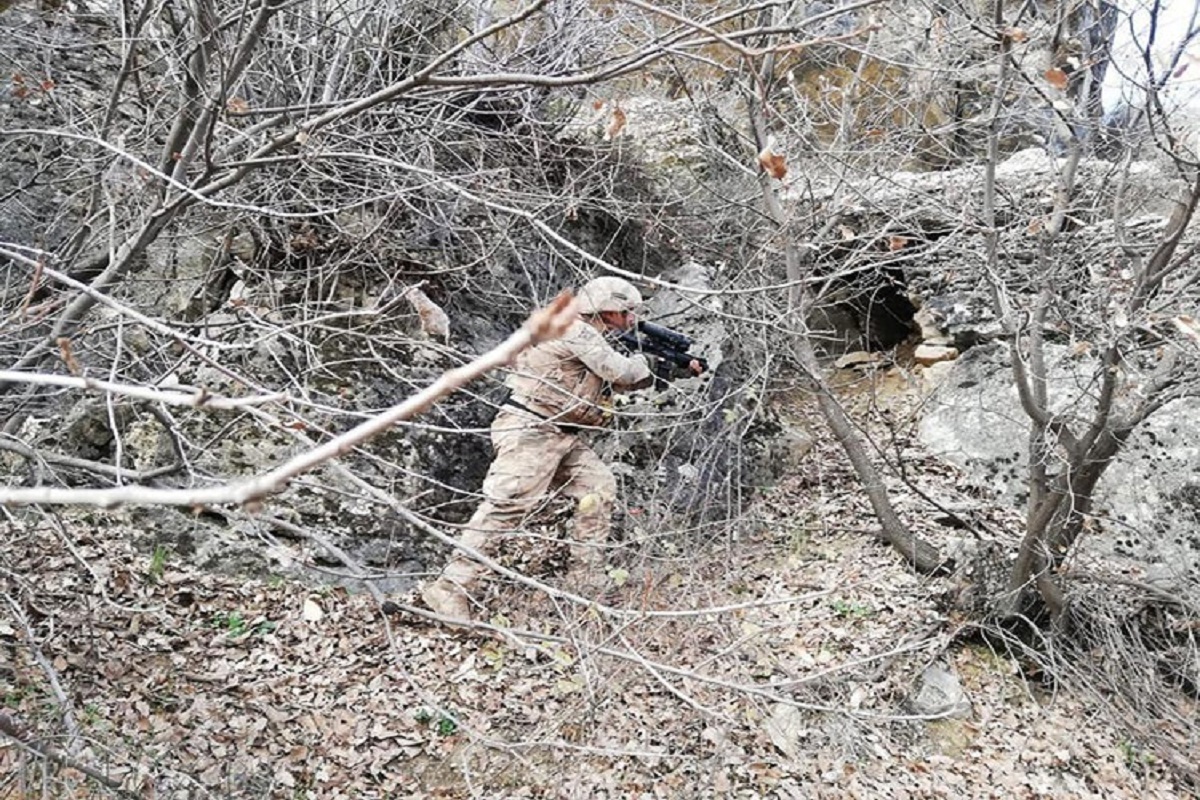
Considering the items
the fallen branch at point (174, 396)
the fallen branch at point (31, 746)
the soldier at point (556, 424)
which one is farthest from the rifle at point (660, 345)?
the fallen branch at point (174, 396)

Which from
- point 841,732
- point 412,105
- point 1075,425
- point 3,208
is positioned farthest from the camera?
point 3,208

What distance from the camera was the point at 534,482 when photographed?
4.55 meters

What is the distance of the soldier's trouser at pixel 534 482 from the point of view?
A: 4.36 metres

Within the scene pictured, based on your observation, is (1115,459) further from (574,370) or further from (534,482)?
(534,482)

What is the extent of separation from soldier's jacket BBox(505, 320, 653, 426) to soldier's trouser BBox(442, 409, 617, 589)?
0.15 meters

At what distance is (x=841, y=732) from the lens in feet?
13.2

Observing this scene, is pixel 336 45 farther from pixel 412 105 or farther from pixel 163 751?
pixel 163 751

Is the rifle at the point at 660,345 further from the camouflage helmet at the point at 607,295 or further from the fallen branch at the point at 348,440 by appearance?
the fallen branch at the point at 348,440

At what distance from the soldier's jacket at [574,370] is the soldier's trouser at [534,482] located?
0.15 metres

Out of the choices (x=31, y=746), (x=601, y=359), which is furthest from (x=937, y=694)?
(x=31, y=746)

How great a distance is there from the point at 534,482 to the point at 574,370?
72 centimetres

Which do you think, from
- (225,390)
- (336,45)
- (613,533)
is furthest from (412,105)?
(613,533)

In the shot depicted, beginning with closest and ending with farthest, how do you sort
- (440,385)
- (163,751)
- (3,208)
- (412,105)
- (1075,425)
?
(440,385) < (163,751) < (412,105) < (1075,425) < (3,208)

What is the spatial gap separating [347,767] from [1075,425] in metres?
5.07
